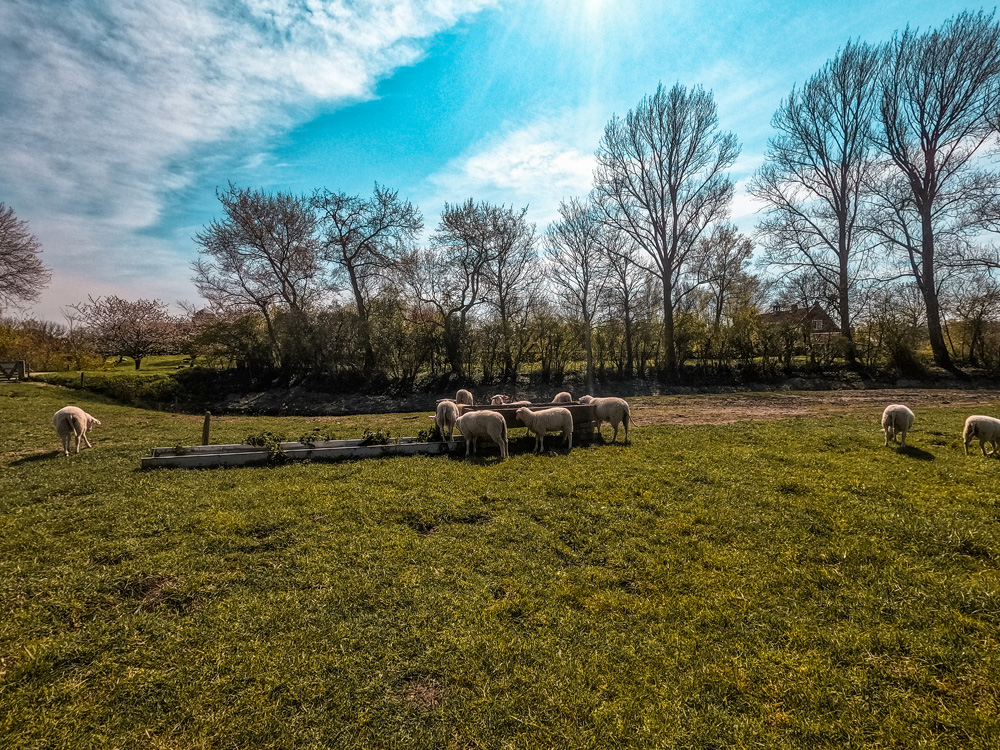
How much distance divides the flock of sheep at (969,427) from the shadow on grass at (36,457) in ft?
61.4

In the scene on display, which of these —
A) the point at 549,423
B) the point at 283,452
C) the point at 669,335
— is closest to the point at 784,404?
the point at 669,335

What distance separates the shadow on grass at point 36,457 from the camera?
327 inches

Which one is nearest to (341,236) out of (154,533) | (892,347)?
(154,533)

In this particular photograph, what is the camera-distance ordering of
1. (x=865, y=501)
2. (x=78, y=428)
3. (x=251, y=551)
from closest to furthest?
(x=251, y=551) → (x=865, y=501) → (x=78, y=428)

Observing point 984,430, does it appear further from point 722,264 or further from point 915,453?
point 722,264

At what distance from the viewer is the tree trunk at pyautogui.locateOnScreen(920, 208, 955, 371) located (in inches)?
968

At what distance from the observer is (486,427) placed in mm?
9086

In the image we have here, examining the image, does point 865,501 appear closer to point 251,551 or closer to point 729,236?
point 251,551

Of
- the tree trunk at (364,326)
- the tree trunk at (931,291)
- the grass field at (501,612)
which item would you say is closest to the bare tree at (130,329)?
the tree trunk at (364,326)

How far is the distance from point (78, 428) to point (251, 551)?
289 inches

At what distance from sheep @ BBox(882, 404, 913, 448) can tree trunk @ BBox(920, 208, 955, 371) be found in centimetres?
2337

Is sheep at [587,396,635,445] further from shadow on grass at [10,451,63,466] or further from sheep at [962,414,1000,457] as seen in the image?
shadow on grass at [10,451,63,466]

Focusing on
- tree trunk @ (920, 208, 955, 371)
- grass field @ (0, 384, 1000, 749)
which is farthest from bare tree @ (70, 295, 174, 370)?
tree trunk @ (920, 208, 955, 371)

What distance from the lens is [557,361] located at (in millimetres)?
27797
